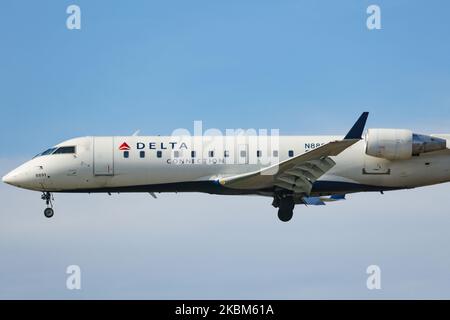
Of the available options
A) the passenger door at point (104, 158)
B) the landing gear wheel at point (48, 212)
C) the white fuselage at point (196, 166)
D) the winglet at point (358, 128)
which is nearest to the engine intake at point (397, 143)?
the white fuselage at point (196, 166)

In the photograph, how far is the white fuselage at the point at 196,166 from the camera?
136 feet

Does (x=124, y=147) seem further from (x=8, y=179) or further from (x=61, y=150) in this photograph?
(x=8, y=179)

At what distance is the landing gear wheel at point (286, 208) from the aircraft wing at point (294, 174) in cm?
52

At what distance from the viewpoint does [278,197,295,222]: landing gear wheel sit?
41.5 metres

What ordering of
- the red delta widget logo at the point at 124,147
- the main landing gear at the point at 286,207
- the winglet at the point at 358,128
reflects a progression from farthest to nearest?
the red delta widget logo at the point at 124,147
the main landing gear at the point at 286,207
the winglet at the point at 358,128

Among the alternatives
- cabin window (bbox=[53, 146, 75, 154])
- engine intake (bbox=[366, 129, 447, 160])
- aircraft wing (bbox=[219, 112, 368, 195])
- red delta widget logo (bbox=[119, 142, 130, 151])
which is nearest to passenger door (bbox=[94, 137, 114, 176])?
red delta widget logo (bbox=[119, 142, 130, 151])

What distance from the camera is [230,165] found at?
136 feet

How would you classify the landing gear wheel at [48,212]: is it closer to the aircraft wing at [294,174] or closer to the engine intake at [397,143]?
the aircraft wing at [294,174]

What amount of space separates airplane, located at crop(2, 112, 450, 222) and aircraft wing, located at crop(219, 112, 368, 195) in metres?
0.08

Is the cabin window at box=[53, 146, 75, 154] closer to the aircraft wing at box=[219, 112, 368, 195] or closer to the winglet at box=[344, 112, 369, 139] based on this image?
the aircraft wing at box=[219, 112, 368, 195]

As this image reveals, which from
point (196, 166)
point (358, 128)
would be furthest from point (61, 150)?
point (358, 128)

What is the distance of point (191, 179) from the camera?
4131 centimetres

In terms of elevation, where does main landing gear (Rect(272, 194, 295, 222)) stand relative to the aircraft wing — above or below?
below

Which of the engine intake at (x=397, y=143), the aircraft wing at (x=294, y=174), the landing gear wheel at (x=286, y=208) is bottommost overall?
the landing gear wheel at (x=286, y=208)
